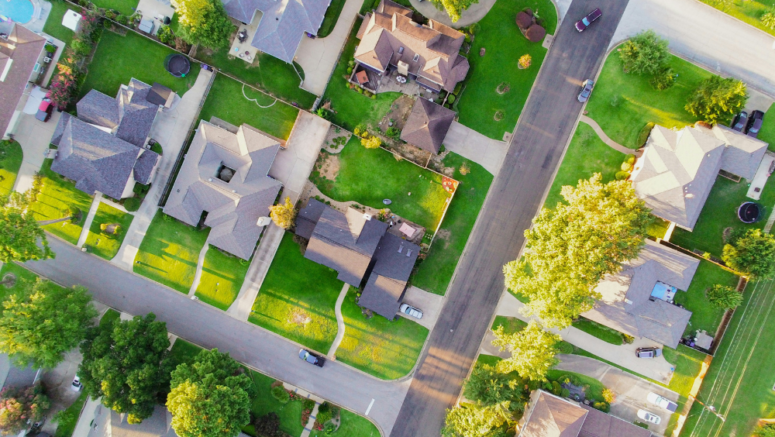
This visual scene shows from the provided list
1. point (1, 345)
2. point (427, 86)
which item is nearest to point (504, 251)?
point (427, 86)

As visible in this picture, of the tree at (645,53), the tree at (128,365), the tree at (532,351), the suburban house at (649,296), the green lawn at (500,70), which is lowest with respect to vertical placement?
the tree at (128,365)

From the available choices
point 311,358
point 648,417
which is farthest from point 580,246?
point 311,358

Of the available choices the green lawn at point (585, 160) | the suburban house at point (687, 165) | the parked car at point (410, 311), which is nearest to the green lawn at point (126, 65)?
the parked car at point (410, 311)

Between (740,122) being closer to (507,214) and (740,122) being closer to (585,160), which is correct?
(585,160)

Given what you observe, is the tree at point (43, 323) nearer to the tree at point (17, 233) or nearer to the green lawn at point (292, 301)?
the tree at point (17, 233)

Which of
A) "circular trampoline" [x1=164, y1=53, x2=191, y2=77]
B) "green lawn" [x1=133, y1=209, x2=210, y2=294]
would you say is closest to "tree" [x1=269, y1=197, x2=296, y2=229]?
"green lawn" [x1=133, y1=209, x2=210, y2=294]

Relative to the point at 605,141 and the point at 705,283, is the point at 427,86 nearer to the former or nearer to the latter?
the point at 605,141

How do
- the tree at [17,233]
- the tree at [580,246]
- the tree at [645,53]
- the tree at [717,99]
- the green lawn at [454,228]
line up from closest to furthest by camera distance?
the tree at [580,246] < the tree at [17,233] < the tree at [717,99] < the tree at [645,53] < the green lawn at [454,228]
